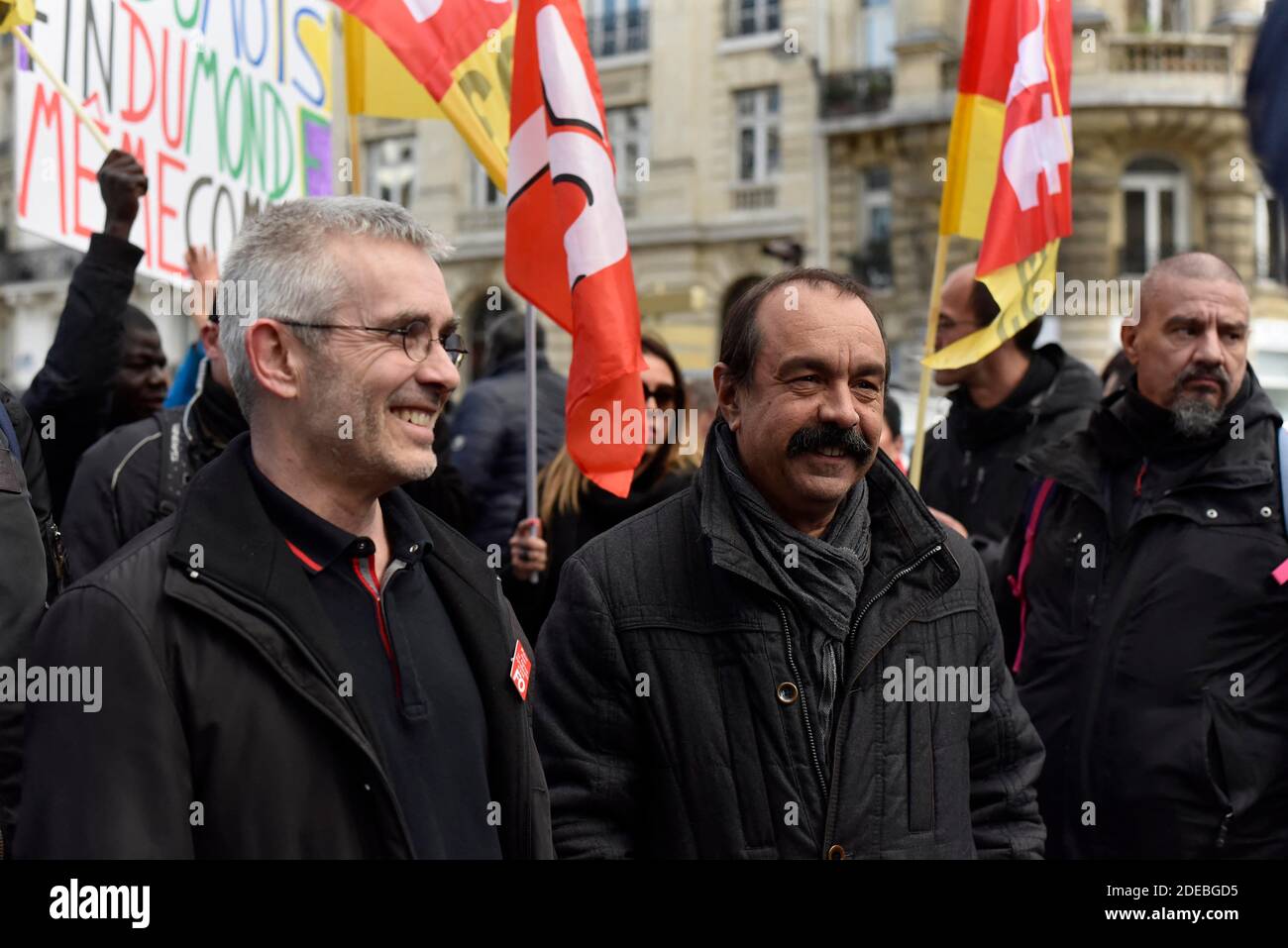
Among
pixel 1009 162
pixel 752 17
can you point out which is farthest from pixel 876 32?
pixel 1009 162

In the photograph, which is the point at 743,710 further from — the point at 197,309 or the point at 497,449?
the point at 497,449

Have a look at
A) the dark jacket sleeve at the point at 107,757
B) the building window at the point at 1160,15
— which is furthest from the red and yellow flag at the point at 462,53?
the building window at the point at 1160,15

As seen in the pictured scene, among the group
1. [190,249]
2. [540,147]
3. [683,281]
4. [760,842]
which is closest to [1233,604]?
[760,842]

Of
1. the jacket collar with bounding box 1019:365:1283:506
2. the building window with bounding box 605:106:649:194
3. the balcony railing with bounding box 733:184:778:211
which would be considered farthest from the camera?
the building window with bounding box 605:106:649:194

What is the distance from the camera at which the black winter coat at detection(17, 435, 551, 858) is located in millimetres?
1997

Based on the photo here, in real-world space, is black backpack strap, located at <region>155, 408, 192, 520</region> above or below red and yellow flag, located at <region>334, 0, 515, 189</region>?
below

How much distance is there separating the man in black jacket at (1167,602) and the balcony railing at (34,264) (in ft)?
125

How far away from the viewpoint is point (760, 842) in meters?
2.70

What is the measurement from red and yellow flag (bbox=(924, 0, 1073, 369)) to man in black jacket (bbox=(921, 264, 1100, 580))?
430 millimetres

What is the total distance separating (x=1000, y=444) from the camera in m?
5.11

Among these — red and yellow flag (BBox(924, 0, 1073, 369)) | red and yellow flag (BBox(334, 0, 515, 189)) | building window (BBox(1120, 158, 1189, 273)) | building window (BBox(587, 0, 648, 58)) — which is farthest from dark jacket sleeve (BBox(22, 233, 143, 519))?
building window (BBox(587, 0, 648, 58))

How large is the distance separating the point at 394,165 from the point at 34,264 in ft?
49.2

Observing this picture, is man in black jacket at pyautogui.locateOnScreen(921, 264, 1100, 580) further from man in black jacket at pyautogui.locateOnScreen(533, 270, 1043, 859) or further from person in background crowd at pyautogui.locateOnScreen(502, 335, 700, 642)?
man in black jacket at pyautogui.locateOnScreen(533, 270, 1043, 859)

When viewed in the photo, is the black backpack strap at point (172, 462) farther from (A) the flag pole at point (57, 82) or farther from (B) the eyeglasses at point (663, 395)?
(B) the eyeglasses at point (663, 395)
